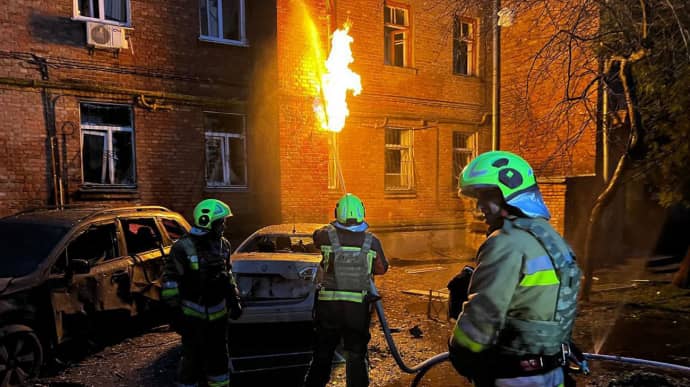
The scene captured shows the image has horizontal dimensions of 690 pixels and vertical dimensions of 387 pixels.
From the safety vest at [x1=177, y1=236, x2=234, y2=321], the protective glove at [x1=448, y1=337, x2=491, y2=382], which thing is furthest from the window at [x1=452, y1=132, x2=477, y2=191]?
the protective glove at [x1=448, y1=337, x2=491, y2=382]

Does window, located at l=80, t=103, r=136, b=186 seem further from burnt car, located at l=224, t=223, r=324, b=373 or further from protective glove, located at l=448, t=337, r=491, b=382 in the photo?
protective glove, located at l=448, t=337, r=491, b=382

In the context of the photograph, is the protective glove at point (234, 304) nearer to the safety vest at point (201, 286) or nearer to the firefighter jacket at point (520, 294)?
the safety vest at point (201, 286)

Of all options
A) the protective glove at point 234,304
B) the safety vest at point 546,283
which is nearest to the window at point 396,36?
the protective glove at point 234,304

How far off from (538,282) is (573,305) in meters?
0.28

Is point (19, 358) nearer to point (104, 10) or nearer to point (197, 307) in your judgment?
point (197, 307)

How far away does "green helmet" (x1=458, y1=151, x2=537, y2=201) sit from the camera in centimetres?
210

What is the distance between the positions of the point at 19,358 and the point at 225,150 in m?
6.85

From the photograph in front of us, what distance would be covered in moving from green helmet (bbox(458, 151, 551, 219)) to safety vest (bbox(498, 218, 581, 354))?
8 cm

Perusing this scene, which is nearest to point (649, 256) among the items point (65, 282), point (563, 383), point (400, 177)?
point (400, 177)

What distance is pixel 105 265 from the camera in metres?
5.35

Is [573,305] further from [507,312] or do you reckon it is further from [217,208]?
[217,208]

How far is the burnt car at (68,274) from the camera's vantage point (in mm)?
4359

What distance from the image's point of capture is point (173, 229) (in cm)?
671

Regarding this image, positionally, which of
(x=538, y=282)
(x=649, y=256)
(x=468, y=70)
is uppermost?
(x=468, y=70)
